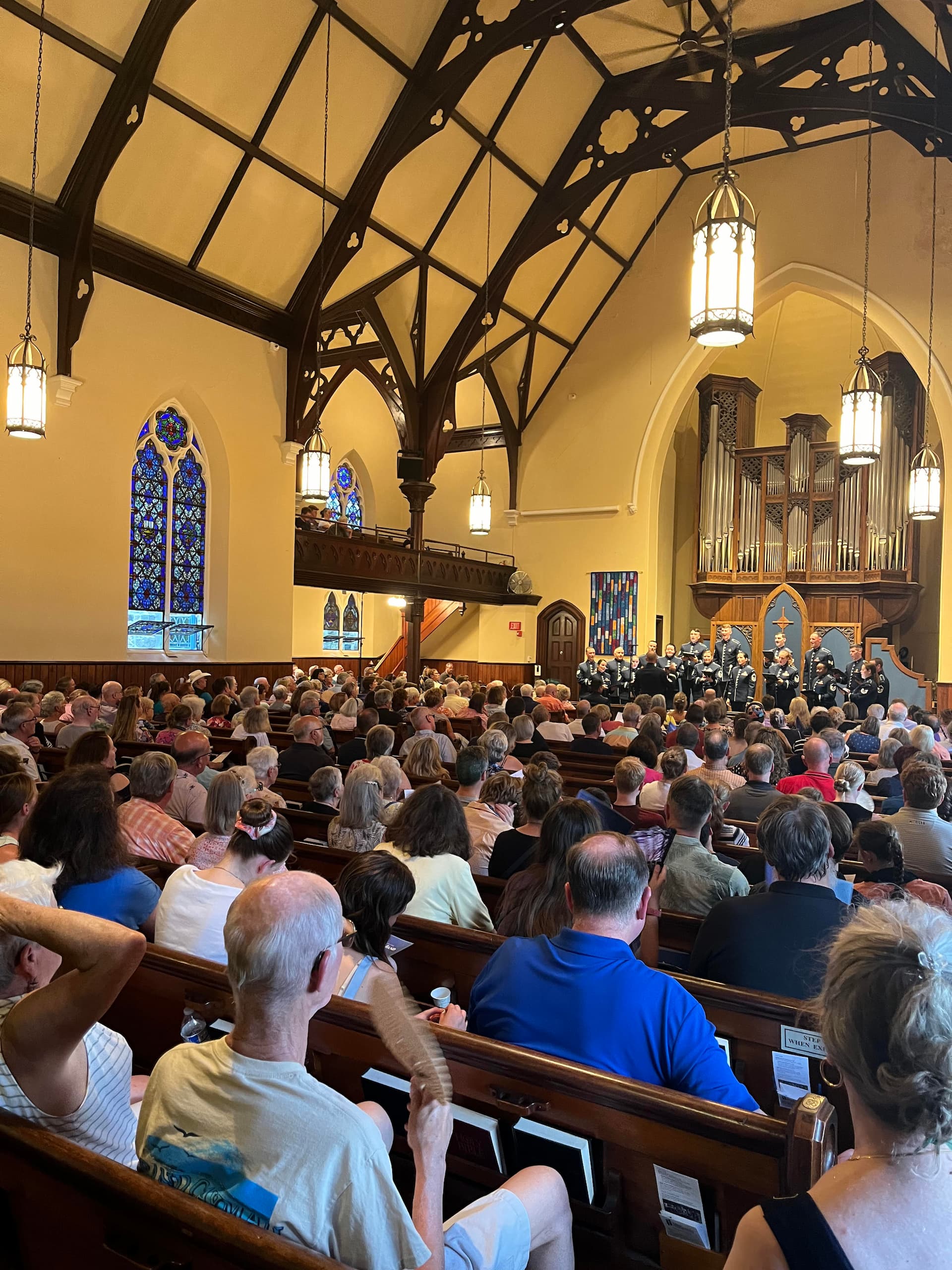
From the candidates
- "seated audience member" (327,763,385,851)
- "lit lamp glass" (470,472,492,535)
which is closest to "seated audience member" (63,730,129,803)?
"seated audience member" (327,763,385,851)

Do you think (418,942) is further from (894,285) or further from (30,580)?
(894,285)

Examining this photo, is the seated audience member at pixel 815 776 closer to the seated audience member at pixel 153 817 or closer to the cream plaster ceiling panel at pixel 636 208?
the seated audience member at pixel 153 817

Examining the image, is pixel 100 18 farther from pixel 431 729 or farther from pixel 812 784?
pixel 812 784

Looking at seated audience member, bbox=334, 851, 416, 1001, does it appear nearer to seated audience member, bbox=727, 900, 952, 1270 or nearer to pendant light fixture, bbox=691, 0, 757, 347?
seated audience member, bbox=727, 900, 952, 1270

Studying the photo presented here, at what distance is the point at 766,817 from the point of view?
273cm

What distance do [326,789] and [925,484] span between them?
8.76m

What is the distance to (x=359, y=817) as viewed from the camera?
12.7 ft

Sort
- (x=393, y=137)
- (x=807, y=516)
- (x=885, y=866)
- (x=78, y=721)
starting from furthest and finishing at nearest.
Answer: (x=807, y=516) < (x=393, y=137) < (x=78, y=721) < (x=885, y=866)

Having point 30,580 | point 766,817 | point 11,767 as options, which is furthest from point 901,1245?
point 30,580

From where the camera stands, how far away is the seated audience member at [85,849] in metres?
2.72

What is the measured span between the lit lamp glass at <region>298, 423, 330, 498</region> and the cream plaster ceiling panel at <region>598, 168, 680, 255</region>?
773cm

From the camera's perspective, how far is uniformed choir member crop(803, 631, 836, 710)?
1298 centimetres

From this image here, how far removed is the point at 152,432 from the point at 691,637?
8.67 meters

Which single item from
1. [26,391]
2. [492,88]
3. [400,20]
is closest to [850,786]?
[26,391]
